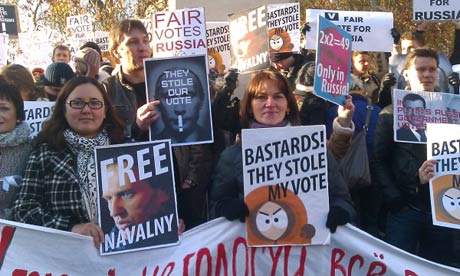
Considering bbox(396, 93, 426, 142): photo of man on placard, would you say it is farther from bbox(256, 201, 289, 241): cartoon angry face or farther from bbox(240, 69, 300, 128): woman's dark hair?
bbox(256, 201, 289, 241): cartoon angry face

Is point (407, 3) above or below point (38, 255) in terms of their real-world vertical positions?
above

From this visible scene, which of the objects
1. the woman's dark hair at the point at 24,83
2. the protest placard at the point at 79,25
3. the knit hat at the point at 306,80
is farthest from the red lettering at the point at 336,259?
the protest placard at the point at 79,25

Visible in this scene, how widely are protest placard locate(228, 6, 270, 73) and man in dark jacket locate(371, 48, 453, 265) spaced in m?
1.23

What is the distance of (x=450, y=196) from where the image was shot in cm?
407

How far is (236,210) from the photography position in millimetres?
3732

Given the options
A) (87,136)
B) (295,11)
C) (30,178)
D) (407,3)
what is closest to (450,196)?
(87,136)

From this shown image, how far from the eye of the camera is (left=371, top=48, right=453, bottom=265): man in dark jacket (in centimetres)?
440

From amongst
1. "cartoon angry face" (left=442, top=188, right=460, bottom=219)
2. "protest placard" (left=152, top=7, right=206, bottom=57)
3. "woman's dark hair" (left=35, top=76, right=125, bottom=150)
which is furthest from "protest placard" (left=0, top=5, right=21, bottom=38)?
"cartoon angry face" (left=442, top=188, right=460, bottom=219)

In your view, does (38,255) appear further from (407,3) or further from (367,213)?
(407,3)

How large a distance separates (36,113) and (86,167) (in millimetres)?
1326

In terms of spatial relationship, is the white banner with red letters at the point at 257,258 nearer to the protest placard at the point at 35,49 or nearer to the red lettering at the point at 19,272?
the red lettering at the point at 19,272

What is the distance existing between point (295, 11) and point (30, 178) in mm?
4113

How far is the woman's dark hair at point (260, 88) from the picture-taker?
4.07 m

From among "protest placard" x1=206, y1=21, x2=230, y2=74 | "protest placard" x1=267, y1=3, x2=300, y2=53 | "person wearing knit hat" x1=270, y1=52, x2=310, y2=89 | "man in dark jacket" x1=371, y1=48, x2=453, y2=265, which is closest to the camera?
"man in dark jacket" x1=371, y1=48, x2=453, y2=265
